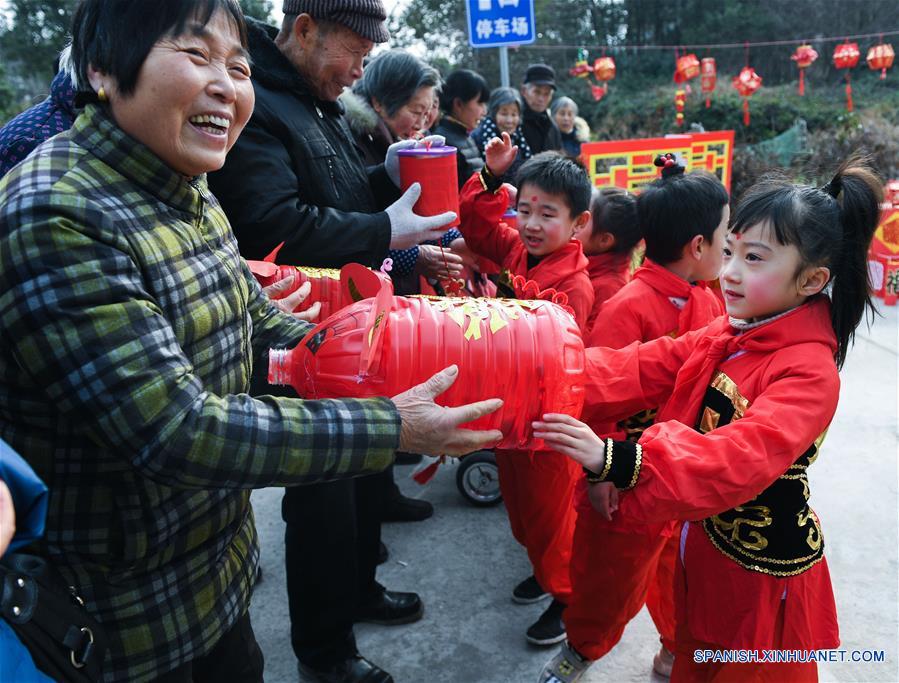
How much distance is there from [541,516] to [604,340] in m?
0.67

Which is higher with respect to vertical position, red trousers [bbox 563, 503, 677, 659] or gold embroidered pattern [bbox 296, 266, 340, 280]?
gold embroidered pattern [bbox 296, 266, 340, 280]

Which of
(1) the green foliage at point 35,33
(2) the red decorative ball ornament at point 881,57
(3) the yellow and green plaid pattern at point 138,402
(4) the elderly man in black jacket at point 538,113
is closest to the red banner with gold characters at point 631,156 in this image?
(4) the elderly man in black jacket at point 538,113

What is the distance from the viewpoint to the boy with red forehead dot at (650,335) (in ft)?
6.76

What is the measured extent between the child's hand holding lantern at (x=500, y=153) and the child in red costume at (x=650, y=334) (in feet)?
1.93

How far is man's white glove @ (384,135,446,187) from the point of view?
2.36 m

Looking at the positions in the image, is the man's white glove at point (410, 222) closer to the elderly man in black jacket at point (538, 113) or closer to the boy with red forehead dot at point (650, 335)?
the boy with red forehead dot at point (650, 335)

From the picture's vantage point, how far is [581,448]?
4.87 feet

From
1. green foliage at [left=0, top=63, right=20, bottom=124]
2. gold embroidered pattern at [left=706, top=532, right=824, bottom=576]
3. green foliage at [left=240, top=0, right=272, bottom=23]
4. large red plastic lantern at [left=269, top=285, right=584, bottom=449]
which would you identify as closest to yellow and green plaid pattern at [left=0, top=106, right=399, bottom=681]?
large red plastic lantern at [left=269, top=285, right=584, bottom=449]

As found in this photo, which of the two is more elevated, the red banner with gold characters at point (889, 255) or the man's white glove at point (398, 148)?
the man's white glove at point (398, 148)

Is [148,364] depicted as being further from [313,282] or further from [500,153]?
[500,153]

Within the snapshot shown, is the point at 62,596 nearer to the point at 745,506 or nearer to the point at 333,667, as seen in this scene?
the point at 333,667

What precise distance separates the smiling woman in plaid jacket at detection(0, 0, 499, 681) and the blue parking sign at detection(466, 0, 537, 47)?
5.08 m

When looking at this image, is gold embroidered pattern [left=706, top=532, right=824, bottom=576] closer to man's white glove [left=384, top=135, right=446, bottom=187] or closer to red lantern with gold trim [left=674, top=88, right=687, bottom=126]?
man's white glove [left=384, top=135, right=446, bottom=187]

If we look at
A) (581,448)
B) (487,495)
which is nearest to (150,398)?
(581,448)
